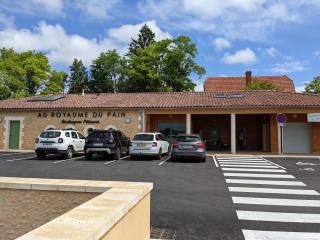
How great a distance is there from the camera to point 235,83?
188ft

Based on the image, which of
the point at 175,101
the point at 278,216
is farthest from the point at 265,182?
the point at 175,101

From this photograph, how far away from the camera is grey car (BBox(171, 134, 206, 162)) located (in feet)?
56.7

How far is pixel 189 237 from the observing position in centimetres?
554

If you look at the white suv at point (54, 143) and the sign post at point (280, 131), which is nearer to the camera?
the white suv at point (54, 143)

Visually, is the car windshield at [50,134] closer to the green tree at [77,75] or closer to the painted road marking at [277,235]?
the painted road marking at [277,235]

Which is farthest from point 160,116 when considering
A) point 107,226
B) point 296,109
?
point 107,226

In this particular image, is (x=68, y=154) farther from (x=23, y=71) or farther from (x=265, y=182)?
(x=23, y=71)

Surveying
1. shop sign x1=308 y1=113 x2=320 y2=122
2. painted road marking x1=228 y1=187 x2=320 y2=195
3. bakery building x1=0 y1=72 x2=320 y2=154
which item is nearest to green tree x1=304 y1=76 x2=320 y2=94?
bakery building x1=0 y1=72 x2=320 y2=154

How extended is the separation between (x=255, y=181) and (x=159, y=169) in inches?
176

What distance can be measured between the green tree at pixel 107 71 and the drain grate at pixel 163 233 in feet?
164

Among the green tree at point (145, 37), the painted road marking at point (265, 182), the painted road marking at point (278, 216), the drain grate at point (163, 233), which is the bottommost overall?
the drain grate at point (163, 233)

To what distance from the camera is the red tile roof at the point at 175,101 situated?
77.6 feet

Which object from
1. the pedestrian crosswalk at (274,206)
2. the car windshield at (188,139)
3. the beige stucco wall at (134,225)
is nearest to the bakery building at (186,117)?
the car windshield at (188,139)

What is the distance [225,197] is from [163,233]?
3354 mm
